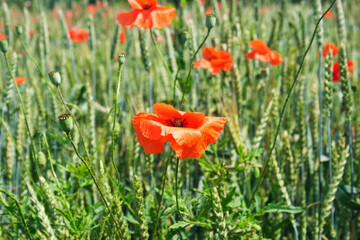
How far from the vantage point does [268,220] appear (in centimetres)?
84

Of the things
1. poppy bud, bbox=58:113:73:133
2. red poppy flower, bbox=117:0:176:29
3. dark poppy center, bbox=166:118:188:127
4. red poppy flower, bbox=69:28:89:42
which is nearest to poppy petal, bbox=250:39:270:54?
red poppy flower, bbox=117:0:176:29

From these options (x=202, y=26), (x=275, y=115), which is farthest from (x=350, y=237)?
(x=202, y=26)

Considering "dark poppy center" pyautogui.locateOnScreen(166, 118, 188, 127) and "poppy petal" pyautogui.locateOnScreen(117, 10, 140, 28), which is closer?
"dark poppy center" pyautogui.locateOnScreen(166, 118, 188, 127)

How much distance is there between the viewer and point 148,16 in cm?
73

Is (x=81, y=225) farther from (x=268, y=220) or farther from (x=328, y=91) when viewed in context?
(x=328, y=91)

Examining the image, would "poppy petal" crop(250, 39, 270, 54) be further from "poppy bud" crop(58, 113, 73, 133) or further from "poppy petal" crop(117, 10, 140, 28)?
"poppy bud" crop(58, 113, 73, 133)

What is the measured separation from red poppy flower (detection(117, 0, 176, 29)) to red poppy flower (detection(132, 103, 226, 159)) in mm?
216

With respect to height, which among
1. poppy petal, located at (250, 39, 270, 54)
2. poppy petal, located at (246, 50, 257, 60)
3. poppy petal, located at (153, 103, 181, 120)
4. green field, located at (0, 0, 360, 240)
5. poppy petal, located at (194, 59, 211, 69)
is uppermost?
poppy petal, located at (250, 39, 270, 54)

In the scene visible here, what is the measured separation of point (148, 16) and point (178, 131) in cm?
32

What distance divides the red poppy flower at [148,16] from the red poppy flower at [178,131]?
22cm

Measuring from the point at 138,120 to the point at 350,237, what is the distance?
671 millimetres

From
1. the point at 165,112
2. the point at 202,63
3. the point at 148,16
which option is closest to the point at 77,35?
the point at 202,63

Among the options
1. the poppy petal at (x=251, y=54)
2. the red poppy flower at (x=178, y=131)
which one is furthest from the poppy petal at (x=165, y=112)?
the poppy petal at (x=251, y=54)

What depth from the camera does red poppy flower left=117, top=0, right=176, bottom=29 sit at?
0.72 m
